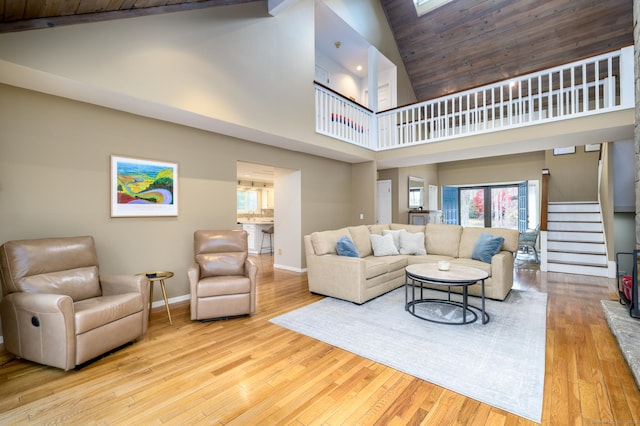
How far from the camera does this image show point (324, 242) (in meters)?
4.22

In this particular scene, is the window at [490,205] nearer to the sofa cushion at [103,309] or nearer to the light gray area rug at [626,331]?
the light gray area rug at [626,331]

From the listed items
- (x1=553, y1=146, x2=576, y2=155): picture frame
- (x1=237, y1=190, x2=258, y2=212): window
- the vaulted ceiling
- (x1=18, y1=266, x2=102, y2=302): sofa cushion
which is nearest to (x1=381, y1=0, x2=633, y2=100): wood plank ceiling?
the vaulted ceiling

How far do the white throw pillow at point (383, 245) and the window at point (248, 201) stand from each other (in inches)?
259

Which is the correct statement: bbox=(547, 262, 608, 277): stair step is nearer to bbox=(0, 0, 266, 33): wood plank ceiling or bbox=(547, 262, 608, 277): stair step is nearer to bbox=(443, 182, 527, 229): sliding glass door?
bbox=(443, 182, 527, 229): sliding glass door

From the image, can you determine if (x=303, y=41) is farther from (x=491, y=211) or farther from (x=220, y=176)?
(x=491, y=211)

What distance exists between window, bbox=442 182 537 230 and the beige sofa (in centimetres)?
540

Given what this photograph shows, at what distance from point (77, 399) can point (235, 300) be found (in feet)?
4.93

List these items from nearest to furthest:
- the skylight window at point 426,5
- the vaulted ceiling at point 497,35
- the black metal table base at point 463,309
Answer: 1. the black metal table base at point 463,309
2. the vaulted ceiling at point 497,35
3. the skylight window at point 426,5

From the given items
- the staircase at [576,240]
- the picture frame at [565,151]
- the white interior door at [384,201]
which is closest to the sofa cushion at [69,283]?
the white interior door at [384,201]

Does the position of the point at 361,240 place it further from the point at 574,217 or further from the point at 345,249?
the point at 574,217

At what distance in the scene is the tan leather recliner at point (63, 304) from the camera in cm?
220

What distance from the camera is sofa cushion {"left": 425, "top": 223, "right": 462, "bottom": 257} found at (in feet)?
15.7

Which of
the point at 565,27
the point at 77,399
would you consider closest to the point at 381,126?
the point at 565,27

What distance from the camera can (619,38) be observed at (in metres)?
5.90
